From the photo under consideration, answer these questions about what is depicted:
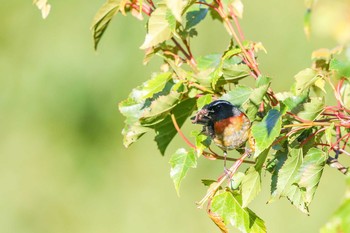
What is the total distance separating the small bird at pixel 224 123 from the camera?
1.45m

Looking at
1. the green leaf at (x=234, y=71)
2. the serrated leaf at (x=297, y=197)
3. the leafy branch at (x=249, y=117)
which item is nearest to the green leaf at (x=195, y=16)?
the leafy branch at (x=249, y=117)

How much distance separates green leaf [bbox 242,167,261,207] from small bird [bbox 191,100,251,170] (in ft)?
0.25

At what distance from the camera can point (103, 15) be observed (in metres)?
1.63

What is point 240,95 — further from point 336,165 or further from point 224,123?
point 336,165

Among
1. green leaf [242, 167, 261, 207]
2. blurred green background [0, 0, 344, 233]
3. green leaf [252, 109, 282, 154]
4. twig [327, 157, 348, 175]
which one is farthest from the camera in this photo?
blurred green background [0, 0, 344, 233]

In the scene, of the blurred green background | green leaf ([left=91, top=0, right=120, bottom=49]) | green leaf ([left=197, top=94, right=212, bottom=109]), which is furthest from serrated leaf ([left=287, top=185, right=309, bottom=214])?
the blurred green background

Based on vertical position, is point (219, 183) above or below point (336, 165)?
above

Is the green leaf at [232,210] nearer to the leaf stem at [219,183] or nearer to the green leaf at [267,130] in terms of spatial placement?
the leaf stem at [219,183]

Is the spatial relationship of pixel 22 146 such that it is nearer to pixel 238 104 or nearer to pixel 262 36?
pixel 262 36

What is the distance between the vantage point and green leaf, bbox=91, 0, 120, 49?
163 centimetres

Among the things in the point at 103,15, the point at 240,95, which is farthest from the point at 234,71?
the point at 103,15

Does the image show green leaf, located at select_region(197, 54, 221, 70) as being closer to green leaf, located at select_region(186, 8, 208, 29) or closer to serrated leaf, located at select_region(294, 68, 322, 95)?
green leaf, located at select_region(186, 8, 208, 29)

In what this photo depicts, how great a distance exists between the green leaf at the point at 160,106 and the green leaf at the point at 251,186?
0.18 meters

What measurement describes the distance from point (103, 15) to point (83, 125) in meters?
3.11
